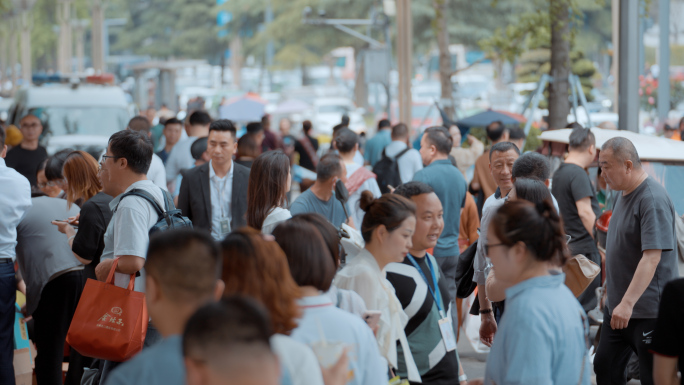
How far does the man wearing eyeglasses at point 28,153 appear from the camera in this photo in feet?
35.2

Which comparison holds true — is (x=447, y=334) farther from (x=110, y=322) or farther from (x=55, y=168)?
(x=55, y=168)

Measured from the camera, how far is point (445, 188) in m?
7.60

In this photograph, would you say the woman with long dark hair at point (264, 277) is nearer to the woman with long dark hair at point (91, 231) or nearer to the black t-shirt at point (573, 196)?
the woman with long dark hair at point (91, 231)

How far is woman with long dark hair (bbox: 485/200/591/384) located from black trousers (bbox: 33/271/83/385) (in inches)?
143

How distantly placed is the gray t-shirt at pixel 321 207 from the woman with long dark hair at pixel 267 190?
1.04 m

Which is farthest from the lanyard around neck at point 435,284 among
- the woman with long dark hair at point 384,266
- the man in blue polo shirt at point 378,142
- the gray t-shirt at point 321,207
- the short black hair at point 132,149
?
the man in blue polo shirt at point 378,142

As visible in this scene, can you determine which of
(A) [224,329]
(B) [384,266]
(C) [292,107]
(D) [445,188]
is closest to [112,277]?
(B) [384,266]

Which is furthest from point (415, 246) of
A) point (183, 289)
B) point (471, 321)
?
point (471, 321)

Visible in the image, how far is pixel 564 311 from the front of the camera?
3.14m

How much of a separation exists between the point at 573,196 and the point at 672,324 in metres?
3.64

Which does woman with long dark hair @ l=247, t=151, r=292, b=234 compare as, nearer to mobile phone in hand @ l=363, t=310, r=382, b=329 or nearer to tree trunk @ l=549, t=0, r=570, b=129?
mobile phone in hand @ l=363, t=310, r=382, b=329

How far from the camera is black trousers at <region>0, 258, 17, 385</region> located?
5.45 metres

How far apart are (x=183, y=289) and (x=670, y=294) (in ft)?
6.40

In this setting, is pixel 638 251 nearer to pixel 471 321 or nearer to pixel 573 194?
pixel 573 194
